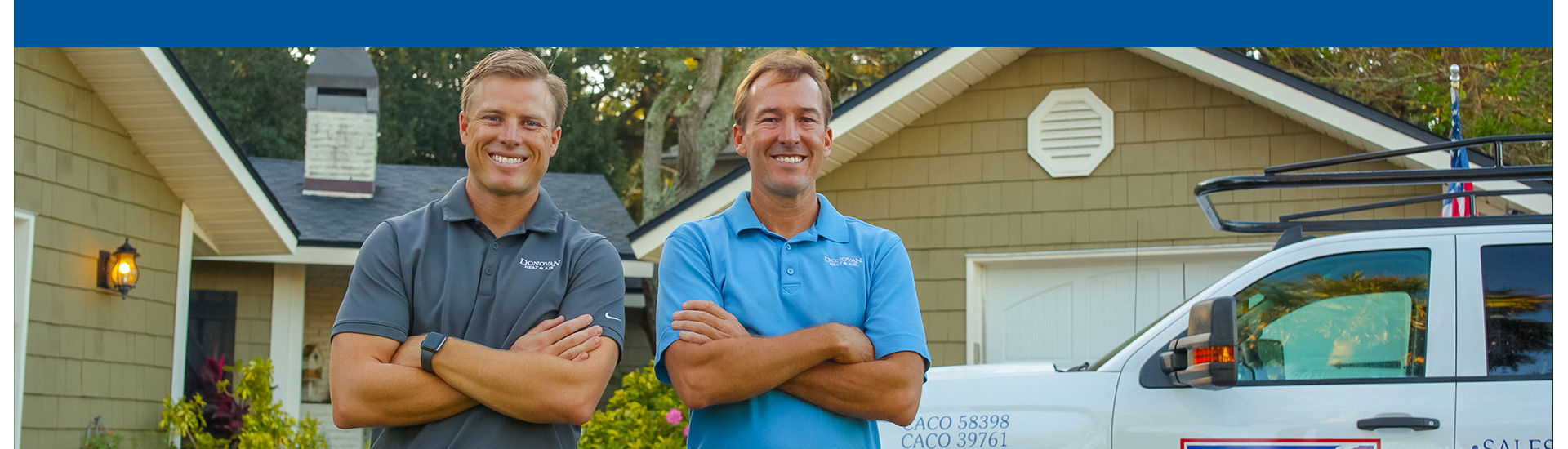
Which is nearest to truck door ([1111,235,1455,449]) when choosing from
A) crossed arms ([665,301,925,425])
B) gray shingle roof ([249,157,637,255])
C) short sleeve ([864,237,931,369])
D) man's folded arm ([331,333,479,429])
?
short sleeve ([864,237,931,369])

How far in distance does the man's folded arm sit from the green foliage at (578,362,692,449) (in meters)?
5.56

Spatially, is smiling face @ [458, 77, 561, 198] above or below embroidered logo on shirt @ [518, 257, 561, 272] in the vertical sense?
above

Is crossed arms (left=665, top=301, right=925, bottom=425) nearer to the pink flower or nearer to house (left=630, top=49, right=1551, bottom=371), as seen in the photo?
the pink flower

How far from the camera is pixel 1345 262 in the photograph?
5004mm

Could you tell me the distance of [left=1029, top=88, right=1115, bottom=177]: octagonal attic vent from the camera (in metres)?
10.1

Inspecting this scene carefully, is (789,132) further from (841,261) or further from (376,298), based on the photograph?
(376,298)

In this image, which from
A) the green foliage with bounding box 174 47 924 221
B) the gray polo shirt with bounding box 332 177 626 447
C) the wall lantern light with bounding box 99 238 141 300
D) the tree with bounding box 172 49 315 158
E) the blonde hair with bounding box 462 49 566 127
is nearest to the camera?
the gray polo shirt with bounding box 332 177 626 447

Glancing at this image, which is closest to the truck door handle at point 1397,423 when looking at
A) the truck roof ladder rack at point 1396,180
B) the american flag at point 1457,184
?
the truck roof ladder rack at point 1396,180

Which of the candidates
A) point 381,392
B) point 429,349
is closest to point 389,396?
point 381,392

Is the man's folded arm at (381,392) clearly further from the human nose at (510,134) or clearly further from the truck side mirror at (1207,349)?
the truck side mirror at (1207,349)

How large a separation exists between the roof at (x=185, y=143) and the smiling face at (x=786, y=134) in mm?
6665

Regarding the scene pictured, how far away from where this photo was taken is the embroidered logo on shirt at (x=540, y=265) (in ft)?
11.0

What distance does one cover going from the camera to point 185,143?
9875mm

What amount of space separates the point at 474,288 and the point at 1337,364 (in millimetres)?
3126
